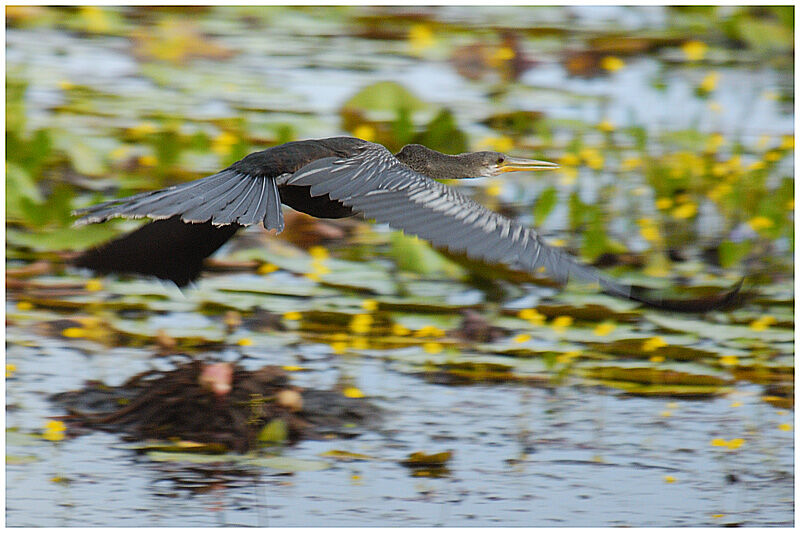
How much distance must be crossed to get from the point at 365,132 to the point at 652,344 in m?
1.50

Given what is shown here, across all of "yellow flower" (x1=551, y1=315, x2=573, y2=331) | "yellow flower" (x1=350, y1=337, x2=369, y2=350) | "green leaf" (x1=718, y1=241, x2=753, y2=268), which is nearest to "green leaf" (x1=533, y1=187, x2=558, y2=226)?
"yellow flower" (x1=551, y1=315, x2=573, y2=331)

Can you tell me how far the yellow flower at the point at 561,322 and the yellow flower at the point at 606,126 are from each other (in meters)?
1.21

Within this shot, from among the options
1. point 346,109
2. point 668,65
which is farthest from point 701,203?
point 346,109

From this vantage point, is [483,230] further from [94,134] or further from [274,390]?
[94,134]

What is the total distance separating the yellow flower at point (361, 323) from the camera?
3850 mm

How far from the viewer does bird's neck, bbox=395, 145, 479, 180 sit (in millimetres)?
3463

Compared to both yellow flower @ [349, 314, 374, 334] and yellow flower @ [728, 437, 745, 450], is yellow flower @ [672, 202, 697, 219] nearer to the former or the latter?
yellow flower @ [728, 437, 745, 450]

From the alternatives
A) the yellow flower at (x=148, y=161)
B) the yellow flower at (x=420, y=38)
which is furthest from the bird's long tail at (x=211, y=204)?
the yellow flower at (x=420, y=38)

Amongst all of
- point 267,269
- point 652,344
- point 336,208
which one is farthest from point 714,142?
point 336,208

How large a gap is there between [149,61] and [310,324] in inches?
71.0

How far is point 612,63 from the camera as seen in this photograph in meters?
5.20

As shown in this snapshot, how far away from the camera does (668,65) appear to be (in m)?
5.23

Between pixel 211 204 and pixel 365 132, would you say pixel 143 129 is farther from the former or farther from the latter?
pixel 211 204

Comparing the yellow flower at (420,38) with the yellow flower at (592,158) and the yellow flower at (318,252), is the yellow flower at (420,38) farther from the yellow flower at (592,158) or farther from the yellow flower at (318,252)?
the yellow flower at (318,252)
